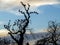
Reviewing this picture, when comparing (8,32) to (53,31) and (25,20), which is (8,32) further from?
(53,31)

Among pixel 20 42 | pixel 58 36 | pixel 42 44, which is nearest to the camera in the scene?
pixel 20 42

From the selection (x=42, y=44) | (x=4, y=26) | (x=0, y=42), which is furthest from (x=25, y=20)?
(x=0, y=42)

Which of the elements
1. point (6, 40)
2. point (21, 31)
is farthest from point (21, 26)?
point (6, 40)

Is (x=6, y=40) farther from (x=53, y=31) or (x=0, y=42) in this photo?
(x=53, y=31)

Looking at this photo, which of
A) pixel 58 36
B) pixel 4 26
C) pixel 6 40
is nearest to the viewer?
pixel 4 26

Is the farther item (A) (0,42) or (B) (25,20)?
(A) (0,42)

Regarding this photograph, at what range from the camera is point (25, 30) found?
49688mm

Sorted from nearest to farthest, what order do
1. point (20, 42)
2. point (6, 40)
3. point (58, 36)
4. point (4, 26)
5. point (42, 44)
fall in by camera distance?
point (20, 42)
point (4, 26)
point (42, 44)
point (58, 36)
point (6, 40)

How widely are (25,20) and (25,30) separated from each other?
74.9 inches

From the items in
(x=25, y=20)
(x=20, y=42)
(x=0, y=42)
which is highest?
(x=25, y=20)

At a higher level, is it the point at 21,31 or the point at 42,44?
the point at 21,31

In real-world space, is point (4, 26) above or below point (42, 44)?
above

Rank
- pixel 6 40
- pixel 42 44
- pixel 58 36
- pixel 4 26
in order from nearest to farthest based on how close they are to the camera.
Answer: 1. pixel 4 26
2. pixel 42 44
3. pixel 58 36
4. pixel 6 40

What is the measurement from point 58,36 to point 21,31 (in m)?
24.2
